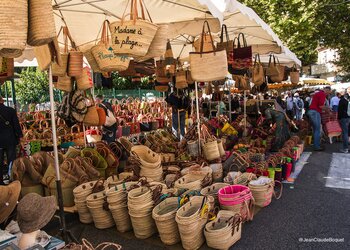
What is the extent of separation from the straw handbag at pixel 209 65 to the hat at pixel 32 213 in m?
2.32

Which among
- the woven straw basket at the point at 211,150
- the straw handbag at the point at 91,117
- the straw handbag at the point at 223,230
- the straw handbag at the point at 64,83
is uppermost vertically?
the straw handbag at the point at 64,83

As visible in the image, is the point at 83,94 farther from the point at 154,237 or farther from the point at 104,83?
the point at 154,237

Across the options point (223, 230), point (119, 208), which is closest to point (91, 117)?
point (119, 208)

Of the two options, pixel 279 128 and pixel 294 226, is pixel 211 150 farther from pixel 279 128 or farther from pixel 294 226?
pixel 279 128

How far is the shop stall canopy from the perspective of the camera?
13.3 ft

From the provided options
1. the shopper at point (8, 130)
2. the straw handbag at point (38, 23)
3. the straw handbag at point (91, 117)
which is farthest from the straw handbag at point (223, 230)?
the shopper at point (8, 130)

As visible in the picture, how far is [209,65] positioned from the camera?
378 centimetres

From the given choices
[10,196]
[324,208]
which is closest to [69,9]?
[10,196]

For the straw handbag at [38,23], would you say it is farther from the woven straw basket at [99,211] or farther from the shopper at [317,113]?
the shopper at [317,113]

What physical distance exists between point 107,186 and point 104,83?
11.0 ft

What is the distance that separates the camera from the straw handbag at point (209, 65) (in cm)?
373

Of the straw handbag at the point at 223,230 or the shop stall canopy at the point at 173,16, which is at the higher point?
the shop stall canopy at the point at 173,16

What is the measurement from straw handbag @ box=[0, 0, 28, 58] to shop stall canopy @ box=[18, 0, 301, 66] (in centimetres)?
178

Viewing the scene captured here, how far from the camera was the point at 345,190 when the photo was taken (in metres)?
4.68
